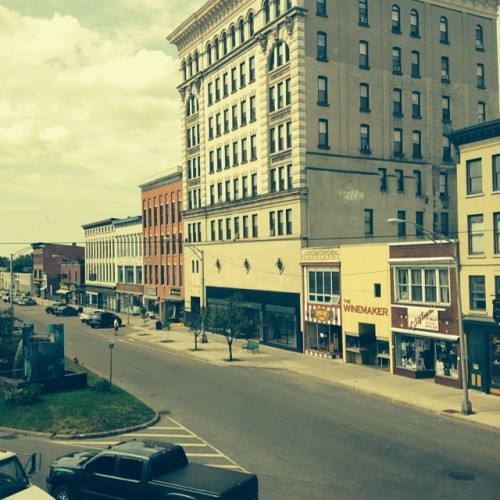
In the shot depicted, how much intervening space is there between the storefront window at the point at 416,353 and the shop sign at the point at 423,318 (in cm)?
87

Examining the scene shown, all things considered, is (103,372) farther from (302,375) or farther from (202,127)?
(202,127)

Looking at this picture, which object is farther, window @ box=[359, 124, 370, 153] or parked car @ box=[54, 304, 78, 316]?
parked car @ box=[54, 304, 78, 316]

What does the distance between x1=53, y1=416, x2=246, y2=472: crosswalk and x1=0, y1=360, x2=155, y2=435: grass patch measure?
806 millimetres

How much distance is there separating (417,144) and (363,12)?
41.6ft

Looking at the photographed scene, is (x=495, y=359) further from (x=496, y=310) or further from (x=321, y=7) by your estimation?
(x=321, y=7)

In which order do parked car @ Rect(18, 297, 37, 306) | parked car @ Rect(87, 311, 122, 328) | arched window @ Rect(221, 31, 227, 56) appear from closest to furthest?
arched window @ Rect(221, 31, 227, 56) < parked car @ Rect(87, 311, 122, 328) < parked car @ Rect(18, 297, 37, 306)

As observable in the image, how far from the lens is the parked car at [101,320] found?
68.8 m

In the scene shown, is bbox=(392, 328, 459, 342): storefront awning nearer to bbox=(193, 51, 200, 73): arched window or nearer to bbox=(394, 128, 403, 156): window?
bbox=(394, 128, 403, 156): window

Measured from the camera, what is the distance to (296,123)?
50.8m

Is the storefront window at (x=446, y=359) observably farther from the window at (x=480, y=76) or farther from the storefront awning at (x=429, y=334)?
the window at (x=480, y=76)

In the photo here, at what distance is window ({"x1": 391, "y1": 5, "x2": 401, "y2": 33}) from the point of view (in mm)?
55719

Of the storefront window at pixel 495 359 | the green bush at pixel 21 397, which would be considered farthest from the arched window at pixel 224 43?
the green bush at pixel 21 397

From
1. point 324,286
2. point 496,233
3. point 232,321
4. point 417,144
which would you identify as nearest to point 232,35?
point 417,144

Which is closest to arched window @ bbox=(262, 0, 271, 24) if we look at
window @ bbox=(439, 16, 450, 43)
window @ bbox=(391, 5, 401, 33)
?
window @ bbox=(391, 5, 401, 33)
